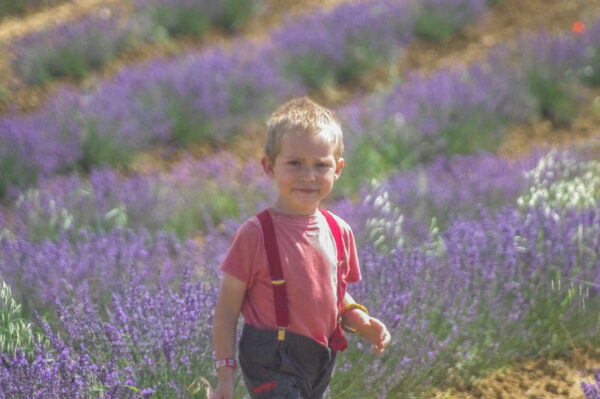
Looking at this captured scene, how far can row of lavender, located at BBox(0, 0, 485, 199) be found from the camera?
5633 millimetres

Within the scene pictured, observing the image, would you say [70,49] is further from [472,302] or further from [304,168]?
[304,168]

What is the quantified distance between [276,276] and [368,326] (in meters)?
0.32

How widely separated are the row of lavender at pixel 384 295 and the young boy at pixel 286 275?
1.00ft

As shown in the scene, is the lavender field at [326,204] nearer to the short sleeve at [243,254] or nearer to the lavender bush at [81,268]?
the lavender bush at [81,268]

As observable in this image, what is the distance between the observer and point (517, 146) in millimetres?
6484

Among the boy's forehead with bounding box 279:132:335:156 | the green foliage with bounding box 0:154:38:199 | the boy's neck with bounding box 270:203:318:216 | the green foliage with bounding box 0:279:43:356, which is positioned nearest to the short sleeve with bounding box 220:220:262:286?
the boy's neck with bounding box 270:203:318:216

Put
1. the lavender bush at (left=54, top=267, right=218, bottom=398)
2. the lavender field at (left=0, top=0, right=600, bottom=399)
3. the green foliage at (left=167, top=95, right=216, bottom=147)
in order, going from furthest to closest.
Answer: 1. the green foliage at (left=167, top=95, right=216, bottom=147)
2. the lavender field at (left=0, top=0, right=600, bottom=399)
3. the lavender bush at (left=54, top=267, right=218, bottom=398)

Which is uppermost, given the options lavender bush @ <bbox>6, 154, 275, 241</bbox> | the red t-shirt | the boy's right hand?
the red t-shirt

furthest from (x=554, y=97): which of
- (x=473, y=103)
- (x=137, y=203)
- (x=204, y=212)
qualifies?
(x=137, y=203)

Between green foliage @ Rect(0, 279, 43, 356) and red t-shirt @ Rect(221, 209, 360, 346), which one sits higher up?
red t-shirt @ Rect(221, 209, 360, 346)

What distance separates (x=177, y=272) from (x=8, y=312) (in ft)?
2.37

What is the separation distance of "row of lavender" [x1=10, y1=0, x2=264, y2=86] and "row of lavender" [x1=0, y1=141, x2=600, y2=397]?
353cm

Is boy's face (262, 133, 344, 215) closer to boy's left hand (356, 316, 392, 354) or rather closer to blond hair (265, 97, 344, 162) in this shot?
blond hair (265, 97, 344, 162)

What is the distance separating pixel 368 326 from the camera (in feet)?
7.80
